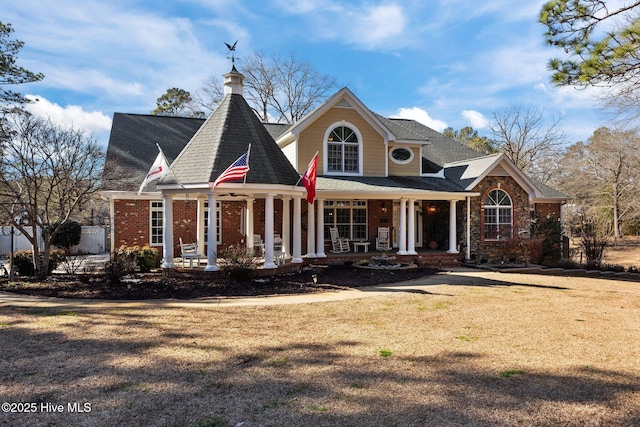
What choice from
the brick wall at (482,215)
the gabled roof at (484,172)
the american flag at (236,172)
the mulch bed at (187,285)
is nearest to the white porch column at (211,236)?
the mulch bed at (187,285)

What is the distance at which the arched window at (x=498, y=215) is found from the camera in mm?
18562

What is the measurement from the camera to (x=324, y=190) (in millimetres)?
15664

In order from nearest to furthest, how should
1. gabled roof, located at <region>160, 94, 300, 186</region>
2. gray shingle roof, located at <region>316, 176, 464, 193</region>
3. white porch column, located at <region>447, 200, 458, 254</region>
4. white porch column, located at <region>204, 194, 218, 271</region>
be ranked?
white porch column, located at <region>204, 194, 218, 271</region>
gabled roof, located at <region>160, 94, 300, 186</region>
gray shingle roof, located at <region>316, 176, 464, 193</region>
white porch column, located at <region>447, 200, 458, 254</region>

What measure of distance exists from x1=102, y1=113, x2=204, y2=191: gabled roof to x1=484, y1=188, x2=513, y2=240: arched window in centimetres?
1450

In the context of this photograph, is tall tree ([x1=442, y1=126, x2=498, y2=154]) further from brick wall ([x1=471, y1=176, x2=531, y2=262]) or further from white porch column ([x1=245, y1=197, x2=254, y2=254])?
white porch column ([x1=245, y1=197, x2=254, y2=254])

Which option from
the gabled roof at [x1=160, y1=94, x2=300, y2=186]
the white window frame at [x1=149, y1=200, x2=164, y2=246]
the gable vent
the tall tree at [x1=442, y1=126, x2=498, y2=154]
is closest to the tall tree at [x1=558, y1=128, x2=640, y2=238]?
the tall tree at [x1=442, y1=126, x2=498, y2=154]

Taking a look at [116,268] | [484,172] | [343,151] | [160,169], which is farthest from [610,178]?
[116,268]

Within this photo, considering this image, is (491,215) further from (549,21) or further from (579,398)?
(579,398)

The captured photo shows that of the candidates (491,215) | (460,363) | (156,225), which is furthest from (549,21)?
(156,225)

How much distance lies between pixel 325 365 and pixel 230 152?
924 cm

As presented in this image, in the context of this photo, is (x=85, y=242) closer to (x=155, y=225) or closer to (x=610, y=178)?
(x=155, y=225)

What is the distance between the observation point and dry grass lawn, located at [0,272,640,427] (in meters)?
4.23

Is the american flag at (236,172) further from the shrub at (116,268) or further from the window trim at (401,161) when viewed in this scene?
the window trim at (401,161)

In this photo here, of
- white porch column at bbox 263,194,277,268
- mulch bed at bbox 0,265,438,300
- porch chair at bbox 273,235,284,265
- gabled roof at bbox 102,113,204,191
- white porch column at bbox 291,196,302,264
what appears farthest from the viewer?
gabled roof at bbox 102,113,204,191
